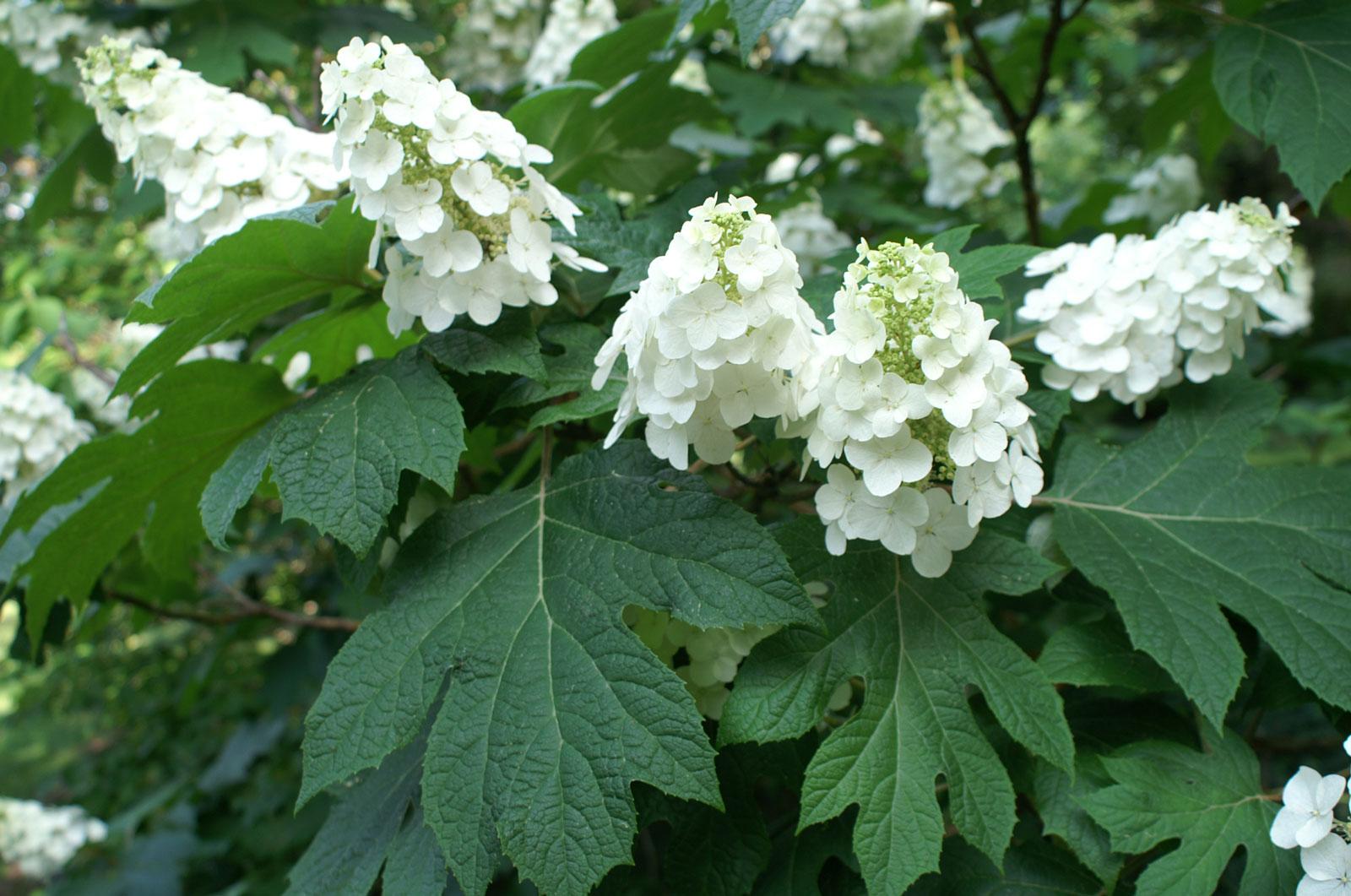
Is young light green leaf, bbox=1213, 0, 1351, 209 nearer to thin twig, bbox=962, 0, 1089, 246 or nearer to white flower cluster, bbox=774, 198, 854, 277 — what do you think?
thin twig, bbox=962, 0, 1089, 246

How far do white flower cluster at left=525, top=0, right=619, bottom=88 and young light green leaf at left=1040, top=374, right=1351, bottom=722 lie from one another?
2.00 meters

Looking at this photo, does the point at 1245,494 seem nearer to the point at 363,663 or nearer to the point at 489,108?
the point at 363,663

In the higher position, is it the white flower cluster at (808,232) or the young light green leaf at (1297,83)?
the young light green leaf at (1297,83)

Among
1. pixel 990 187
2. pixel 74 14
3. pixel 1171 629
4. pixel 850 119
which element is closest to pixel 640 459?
pixel 1171 629

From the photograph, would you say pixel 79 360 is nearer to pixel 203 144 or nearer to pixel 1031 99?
pixel 203 144

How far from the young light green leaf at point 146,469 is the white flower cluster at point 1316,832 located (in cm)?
163

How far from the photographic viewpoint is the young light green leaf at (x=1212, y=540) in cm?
136

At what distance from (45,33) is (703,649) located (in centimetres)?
285

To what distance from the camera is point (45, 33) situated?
2910 millimetres

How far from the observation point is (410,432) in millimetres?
1383

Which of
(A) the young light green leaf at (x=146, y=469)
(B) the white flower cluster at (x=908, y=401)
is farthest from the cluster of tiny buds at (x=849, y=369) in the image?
(A) the young light green leaf at (x=146, y=469)

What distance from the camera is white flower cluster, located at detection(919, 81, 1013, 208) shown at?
3.27 m

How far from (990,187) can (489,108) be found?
5.60 ft

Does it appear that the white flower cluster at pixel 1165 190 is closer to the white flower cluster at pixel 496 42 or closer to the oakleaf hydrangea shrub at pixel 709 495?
the oakleaf hydrangea shrub at pixel 709 495
